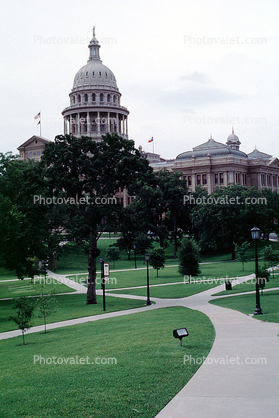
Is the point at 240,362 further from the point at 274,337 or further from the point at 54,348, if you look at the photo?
the point at 54,348

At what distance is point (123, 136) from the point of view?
12138 centimetres

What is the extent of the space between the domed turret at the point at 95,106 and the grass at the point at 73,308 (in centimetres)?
8939

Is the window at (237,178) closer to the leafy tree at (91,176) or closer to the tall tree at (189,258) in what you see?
the tall tree at (189,258)

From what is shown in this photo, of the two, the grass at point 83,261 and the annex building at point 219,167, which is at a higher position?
the annex building at point 219,167

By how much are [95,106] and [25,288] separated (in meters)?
86.5

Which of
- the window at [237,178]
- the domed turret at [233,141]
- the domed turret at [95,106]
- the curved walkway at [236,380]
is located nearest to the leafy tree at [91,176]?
the curved walkway at [236,380]

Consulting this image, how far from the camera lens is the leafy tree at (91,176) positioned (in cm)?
3206

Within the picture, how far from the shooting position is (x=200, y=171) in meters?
116

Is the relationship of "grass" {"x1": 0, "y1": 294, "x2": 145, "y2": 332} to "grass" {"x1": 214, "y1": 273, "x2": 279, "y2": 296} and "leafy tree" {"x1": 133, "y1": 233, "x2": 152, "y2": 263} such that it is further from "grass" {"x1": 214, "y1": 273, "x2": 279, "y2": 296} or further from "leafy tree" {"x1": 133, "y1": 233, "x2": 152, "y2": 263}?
"leafy tree" {"x1": 133, "y1": 233, "x2": 152, "y2": 263}

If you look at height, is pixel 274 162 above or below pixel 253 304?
above

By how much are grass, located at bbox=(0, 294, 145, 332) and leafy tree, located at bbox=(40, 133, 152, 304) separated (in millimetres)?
1527

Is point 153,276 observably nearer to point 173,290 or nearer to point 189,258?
point 189,258

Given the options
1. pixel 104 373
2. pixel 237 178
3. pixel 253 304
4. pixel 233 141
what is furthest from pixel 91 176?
pixel 233 141

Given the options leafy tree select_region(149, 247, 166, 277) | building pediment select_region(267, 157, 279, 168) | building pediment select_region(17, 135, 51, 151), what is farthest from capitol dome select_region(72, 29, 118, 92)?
leafy tree select_region(149, 247, 166, 277)
